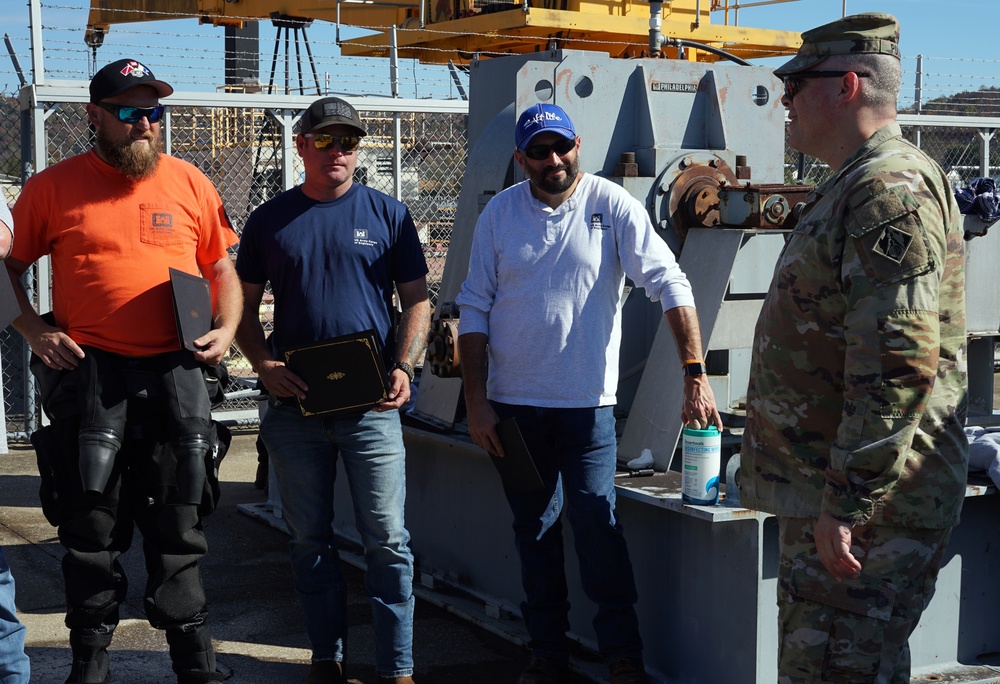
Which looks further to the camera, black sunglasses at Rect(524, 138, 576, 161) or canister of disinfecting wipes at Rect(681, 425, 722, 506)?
black sunglasses at Rect(524, 138, 576, 161)

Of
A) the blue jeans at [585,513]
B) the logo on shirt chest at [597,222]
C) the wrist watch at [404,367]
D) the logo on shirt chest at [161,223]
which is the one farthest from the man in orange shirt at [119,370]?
the logo on shirt chest at [597,222]

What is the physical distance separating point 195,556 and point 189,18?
47.3ft

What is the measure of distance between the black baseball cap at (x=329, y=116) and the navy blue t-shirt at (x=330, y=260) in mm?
239

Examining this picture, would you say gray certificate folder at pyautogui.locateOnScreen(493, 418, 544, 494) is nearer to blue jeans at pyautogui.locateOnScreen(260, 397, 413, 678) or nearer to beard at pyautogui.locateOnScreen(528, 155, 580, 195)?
Result: blue jeans at pyautogui.locateOnScreen(260, 397, 413, 678)

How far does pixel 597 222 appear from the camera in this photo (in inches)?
159

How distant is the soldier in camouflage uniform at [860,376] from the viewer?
2502 mm

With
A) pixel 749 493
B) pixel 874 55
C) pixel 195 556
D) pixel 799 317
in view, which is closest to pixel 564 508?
pixel 195 556

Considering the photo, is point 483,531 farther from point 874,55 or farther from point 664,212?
point 874,55

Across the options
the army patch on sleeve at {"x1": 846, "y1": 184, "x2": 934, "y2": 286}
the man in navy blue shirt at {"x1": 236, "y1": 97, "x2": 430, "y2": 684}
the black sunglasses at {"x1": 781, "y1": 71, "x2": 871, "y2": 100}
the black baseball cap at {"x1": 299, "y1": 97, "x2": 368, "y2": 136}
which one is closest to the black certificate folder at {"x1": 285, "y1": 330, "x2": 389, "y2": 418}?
the man in navy blue shirt at {"x1": 236, "y1": 97, "x2": 430, "y2": 684}

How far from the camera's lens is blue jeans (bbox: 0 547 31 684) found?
3020mm

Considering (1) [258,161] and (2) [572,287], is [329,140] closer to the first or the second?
(2) [572,287]

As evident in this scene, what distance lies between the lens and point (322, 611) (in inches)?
163

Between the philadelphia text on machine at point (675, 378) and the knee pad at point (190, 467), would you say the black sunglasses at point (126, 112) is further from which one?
the philadelphia text on machine at point (675, 378)

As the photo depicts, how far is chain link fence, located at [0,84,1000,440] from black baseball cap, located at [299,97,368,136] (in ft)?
14.9
